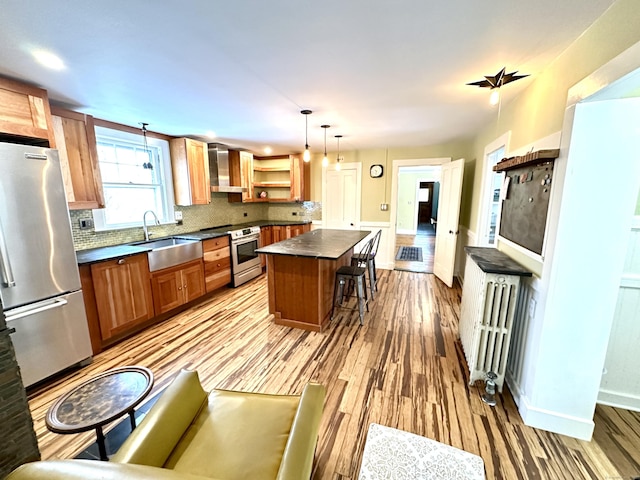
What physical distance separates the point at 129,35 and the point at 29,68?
3.29 feet

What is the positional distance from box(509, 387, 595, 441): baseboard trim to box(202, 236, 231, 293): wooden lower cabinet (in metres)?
3.72

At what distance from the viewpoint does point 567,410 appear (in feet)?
5.49

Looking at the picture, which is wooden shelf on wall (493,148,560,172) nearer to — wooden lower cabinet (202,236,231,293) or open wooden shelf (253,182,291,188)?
wooden lower cabinet (202,236,231,293)

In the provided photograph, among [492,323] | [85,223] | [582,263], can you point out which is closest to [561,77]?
[582,263]

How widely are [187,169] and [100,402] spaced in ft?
10.9

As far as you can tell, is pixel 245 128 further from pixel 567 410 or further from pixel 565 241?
pixel 567 410

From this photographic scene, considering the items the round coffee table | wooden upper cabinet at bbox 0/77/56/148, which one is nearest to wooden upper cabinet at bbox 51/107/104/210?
wooden upper cabinet at bbox 0/77/56/148

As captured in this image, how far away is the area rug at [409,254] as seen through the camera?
6.13 metres

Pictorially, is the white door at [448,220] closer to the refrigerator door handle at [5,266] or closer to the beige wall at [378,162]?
the beige wall at [378,162]

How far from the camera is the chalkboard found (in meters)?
1.71

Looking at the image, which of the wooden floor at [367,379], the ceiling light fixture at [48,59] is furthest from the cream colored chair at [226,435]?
the ceiling light fixture at [48,59]

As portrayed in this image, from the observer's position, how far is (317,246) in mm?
3189

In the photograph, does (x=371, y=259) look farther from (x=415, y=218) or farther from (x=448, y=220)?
(x=415, y=218)

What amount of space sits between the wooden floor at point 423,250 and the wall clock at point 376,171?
1.95m
